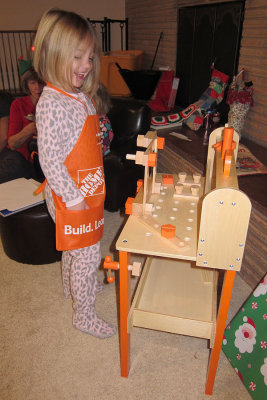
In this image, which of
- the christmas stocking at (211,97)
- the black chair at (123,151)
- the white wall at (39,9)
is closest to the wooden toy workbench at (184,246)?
the black chair at (123,151)

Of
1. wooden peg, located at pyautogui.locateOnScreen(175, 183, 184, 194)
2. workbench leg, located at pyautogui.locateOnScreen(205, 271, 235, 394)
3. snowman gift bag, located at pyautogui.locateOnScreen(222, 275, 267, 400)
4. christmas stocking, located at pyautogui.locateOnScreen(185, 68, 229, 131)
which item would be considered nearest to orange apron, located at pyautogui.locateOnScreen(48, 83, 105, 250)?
wooden peg, located at pyautogui.locateOnScreen(175, 183, 184, 194)

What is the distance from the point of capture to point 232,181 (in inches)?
39.2

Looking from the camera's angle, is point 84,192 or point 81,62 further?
point 84,192

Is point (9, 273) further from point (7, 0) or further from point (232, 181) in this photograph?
point (7, 0)

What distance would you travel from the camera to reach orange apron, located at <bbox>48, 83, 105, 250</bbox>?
1.21 meters

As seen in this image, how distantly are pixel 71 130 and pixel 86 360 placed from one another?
971mm

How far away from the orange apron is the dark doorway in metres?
1.93

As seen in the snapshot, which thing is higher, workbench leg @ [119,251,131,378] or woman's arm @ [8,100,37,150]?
woman's arm @ [8,100,37,150]

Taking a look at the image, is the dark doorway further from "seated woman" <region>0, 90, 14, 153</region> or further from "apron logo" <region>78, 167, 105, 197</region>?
"apron logo" <region>78, 167, 105, 197</region>

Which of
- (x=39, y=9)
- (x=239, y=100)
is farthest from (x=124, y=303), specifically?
(x=39, y=9)

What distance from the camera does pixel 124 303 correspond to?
3.97ft

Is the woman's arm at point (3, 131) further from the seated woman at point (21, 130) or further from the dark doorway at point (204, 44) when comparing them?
the dark doorway at point (204, 44)

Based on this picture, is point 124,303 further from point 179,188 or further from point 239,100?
point 239,100

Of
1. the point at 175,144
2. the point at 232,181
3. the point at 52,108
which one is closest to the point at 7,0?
the point at 175,144
